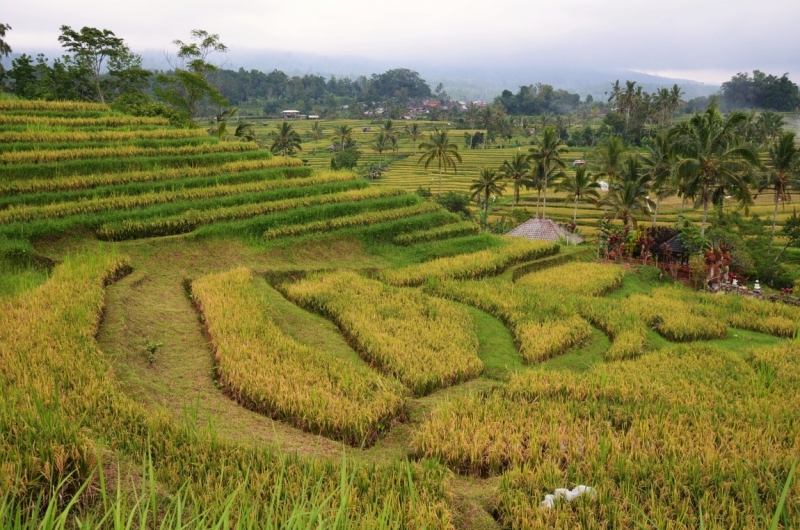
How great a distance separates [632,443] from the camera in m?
5.30

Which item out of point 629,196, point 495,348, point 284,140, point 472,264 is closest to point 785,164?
point 629,196

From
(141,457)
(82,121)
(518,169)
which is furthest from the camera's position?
(518,169)

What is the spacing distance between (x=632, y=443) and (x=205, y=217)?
1123 cm

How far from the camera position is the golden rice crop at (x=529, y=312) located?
30.2 ft

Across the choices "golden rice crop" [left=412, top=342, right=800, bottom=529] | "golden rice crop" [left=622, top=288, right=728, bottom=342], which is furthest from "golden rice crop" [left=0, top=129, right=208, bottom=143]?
"golden rice crop" [left=622, top=288, right=728, bottom=342]

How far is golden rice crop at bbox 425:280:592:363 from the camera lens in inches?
363

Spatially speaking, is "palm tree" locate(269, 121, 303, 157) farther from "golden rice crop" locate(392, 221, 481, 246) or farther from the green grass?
the green grass

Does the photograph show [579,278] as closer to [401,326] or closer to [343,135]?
[401,326]

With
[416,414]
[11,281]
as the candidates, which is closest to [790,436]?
[416,414]

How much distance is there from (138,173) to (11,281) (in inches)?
240

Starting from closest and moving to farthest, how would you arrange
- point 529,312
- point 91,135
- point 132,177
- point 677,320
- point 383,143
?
point 529,312
point 677,320
point 132,177
point 91,135
point 383,143

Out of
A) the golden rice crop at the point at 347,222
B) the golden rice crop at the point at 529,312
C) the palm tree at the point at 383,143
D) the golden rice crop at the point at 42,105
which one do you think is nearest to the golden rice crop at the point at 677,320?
the golden rice crop at the point at 529,312

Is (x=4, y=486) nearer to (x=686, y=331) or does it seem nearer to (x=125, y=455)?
(x=125, y=455)

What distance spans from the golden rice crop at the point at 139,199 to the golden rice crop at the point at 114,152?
6.88 ft
